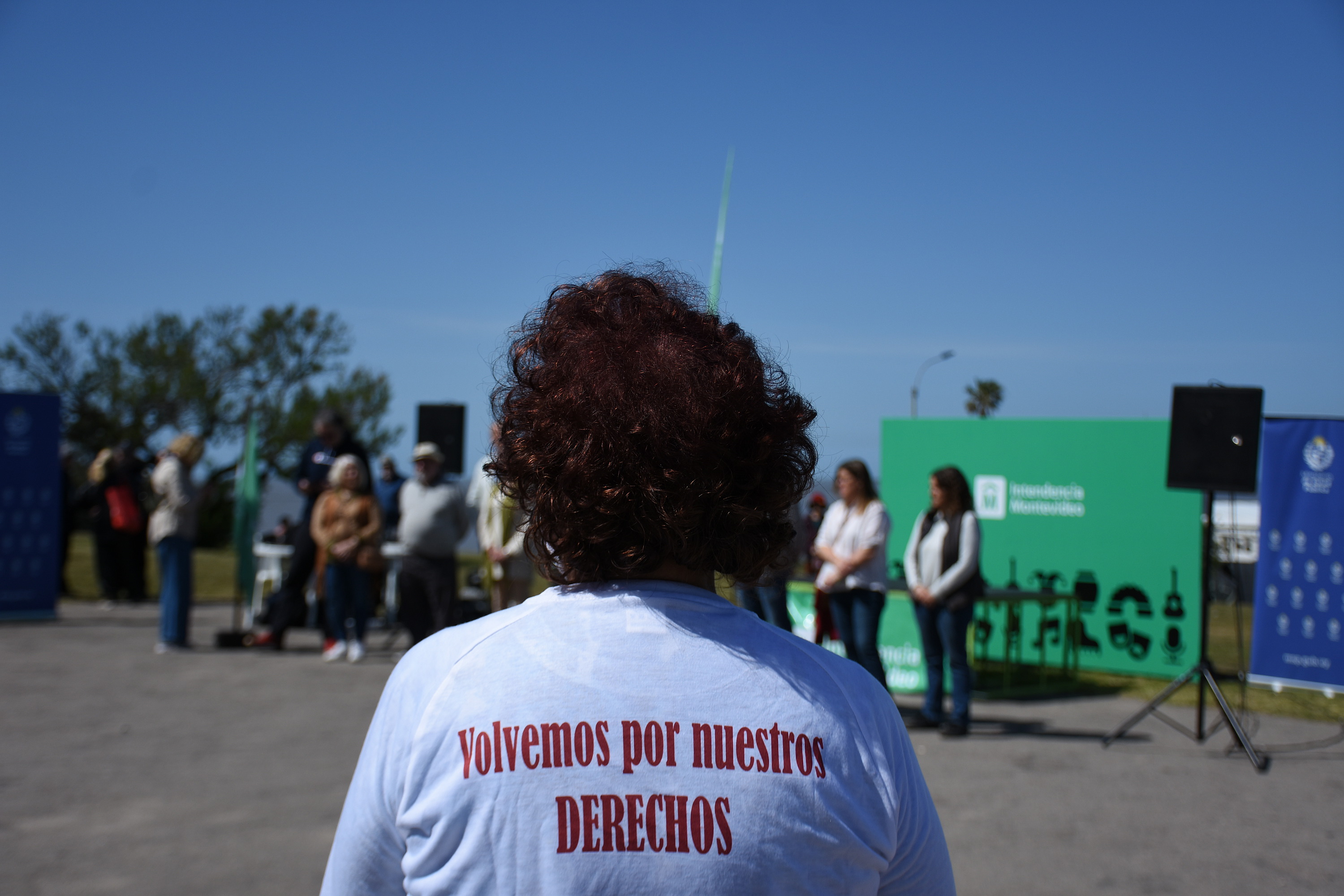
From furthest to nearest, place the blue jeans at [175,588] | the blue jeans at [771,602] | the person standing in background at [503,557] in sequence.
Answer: the blue jeans at [175,588]
the person standing in background at [503,557]
the blue jeans at [771,602]

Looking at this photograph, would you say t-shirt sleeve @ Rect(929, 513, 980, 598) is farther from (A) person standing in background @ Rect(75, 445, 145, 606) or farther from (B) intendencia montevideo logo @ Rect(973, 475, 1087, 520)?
(A) person standing in background @ Rect(75, 445, 145, 606)

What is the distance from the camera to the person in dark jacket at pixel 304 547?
32.8 feet

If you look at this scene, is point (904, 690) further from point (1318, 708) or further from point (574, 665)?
point (574, 665)

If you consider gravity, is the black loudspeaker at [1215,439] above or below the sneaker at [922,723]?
above

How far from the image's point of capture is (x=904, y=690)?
8.79 meters

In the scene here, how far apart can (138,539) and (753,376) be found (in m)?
14.5

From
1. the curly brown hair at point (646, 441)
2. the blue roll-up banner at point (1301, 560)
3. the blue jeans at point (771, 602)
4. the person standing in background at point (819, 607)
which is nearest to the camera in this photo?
the curly brown hair at point (646, 441)

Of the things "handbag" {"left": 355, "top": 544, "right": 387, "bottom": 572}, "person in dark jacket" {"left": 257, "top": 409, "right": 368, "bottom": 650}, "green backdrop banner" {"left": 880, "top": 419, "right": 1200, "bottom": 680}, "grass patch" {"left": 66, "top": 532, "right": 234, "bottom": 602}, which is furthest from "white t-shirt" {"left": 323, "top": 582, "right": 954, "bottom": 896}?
"grass patch" {"left": 66, "top": 532, "right": 234, "bottom": 602}

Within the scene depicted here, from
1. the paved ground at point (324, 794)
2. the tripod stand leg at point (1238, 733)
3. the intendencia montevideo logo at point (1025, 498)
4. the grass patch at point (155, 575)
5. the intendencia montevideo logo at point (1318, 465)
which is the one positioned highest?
the intendencia montevideo logo at point (1318, 465)

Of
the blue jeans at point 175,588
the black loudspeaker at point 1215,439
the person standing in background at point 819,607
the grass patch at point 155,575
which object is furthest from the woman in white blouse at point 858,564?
the grass patch at point 155,575

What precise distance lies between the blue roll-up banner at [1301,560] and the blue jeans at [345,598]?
23.8ft

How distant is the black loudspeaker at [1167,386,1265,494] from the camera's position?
258 inches

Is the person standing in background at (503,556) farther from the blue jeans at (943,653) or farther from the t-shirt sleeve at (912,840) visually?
the t-shirt sleeve at (912,840)

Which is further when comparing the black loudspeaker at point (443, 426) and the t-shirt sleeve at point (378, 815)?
the black loudspeaker at point (443, 426)
